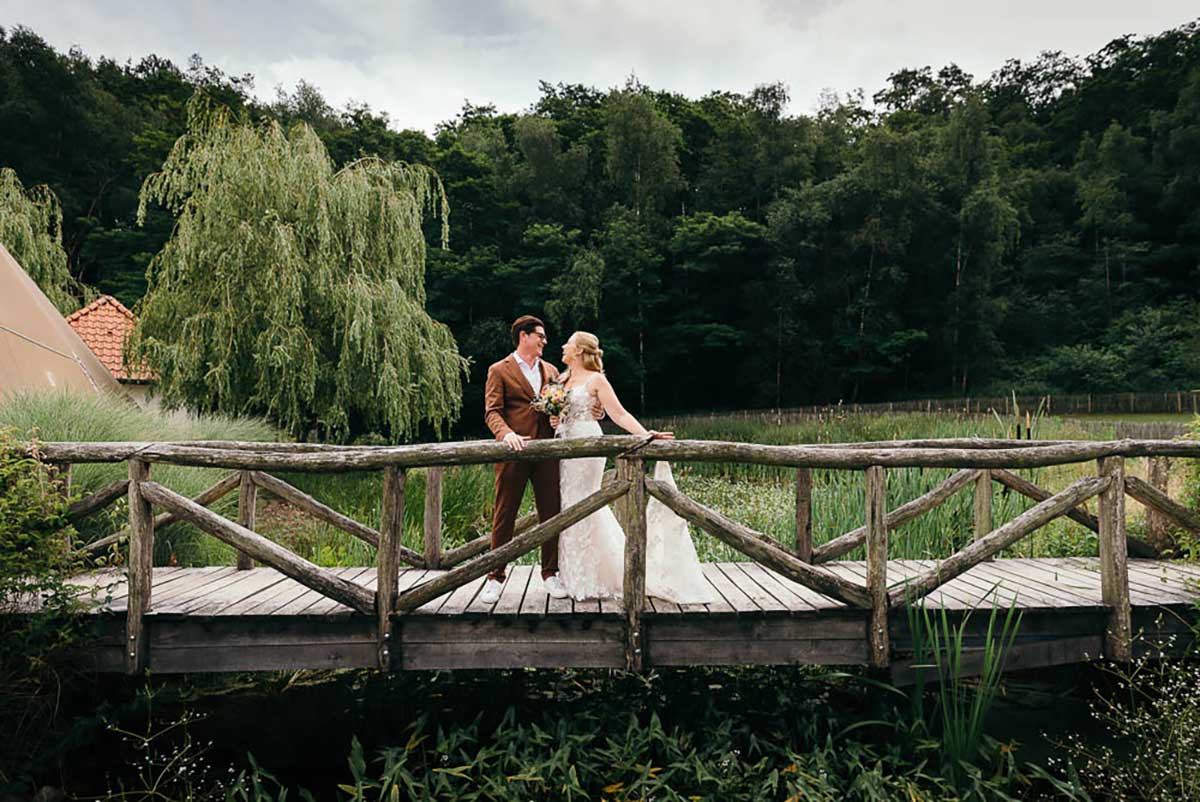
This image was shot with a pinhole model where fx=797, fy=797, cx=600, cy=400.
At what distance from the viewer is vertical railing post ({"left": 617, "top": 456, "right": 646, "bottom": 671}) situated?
3969mm

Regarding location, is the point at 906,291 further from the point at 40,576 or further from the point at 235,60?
the point at 235,60

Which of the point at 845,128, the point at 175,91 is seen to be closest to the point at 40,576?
the point at 845,128

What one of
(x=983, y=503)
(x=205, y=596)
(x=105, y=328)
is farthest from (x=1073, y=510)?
(x=105, y=328)

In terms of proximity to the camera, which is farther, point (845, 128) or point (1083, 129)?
point (1083, 129)

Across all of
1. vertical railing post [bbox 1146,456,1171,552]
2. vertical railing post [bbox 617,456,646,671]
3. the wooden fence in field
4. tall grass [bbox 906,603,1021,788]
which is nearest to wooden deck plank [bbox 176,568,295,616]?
vertical railing post [bbox 617,456,646,671]

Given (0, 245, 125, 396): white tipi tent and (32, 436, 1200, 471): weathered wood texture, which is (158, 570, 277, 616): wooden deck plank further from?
(0, 245, 125, 396): white tipi tent

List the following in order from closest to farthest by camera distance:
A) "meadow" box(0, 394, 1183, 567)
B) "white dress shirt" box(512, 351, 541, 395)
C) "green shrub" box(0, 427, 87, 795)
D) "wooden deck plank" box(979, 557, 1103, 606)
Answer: "green shrub" box(0, 427, 87, 795) → "wooden deck plank" box(979, 557, 1103, 606) → "white dress shirt" box(512, 351, 541, 395) → "meadow" box(0, 394, 1183, 567)

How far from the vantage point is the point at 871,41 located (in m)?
46.9

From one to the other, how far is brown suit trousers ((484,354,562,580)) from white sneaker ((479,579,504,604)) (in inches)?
8.7

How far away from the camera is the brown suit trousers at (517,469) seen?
4.42 meters

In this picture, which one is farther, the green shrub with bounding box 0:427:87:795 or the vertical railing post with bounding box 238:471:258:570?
the vertical railing post with bounding box 238:471:258:570

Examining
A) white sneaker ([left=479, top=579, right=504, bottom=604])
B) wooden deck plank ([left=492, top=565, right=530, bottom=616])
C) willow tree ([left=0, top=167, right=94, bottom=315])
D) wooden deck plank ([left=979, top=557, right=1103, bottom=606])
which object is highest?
willow tree ([left=0, top=167, right=94, bottom=315])

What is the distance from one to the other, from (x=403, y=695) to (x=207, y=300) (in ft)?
32.2

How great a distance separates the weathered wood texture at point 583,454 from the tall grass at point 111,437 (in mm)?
1592
